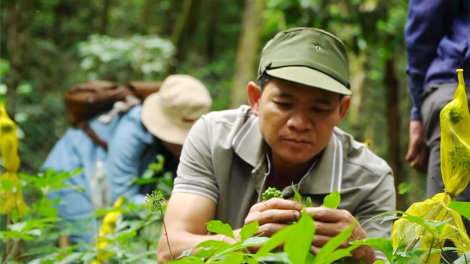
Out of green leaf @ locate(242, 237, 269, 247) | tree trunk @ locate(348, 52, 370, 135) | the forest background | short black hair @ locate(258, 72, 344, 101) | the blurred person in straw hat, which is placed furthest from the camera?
tree trunk @ locate(348, 52, 370, 135)

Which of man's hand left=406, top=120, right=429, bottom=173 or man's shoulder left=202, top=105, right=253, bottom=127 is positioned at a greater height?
man's shoulder left=202, top=105, right=253, bottom=127

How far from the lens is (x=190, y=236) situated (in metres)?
1.90

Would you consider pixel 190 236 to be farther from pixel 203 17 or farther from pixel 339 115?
pixel 203 17

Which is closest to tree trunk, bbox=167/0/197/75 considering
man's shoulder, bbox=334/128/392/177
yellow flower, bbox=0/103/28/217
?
yellow flower, bbox=0/103/28/217

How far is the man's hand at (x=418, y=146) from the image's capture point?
2428mm

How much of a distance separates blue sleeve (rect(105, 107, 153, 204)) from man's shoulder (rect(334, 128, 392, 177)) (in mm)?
1855

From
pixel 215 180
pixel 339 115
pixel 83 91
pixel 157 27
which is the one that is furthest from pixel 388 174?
pixel 157 27

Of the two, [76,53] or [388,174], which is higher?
[388,174]

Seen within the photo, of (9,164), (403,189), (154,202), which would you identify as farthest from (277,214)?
(9,164)

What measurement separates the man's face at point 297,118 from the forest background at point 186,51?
0.40 meters

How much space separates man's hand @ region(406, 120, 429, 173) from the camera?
2428mm

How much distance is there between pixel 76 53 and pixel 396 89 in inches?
290

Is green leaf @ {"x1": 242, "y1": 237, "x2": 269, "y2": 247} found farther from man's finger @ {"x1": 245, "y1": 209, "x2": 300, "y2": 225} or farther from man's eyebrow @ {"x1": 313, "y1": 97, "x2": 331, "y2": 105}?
man's eyebrow @ {"x1": 313, "y1": 97, "x2": 331, "y2": 105}

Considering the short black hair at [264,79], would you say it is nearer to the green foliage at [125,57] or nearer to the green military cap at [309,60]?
the green military cap at [309,60]
